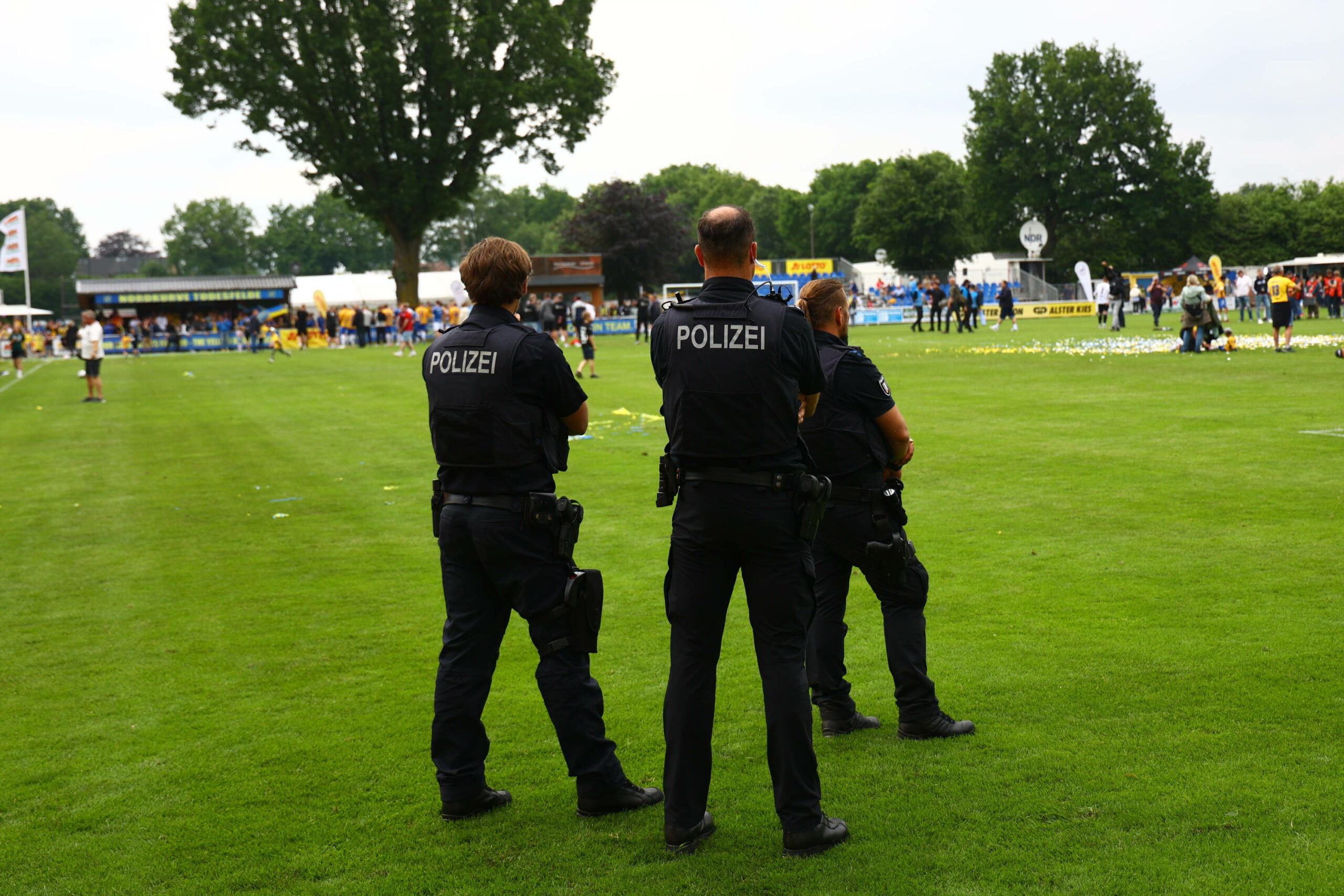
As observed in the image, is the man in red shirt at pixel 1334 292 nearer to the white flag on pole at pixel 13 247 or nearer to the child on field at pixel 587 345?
the child on field at pixel 587 345

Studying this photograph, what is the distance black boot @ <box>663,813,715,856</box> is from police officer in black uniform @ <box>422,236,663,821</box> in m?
0.39

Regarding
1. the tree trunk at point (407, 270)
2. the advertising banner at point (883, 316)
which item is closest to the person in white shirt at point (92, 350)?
the tree trunk at point (407, 270)

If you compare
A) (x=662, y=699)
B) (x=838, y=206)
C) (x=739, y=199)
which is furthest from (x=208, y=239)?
(x=662, y=699)

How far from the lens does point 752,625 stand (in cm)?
390

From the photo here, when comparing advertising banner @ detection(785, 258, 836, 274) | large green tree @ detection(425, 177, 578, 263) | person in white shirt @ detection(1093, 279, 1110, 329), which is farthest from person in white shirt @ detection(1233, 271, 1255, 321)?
large green tree @ detection(425, 177, 578, 263)

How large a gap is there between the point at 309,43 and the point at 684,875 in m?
47.3

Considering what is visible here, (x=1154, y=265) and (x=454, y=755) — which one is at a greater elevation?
(x=1154, y=265)

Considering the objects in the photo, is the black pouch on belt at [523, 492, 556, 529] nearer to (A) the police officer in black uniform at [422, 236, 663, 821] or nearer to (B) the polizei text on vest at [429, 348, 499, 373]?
(A) the police officer in black uniform at [422, 236, 663, 821]

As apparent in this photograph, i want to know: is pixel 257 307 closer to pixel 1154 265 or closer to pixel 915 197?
pixel 915 197

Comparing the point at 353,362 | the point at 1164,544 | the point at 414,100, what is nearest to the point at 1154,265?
the point at 414,100

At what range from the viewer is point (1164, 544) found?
318 inches

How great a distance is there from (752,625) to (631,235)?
8327 cm

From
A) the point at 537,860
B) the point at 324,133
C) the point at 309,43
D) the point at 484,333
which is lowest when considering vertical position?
the point at 537,860

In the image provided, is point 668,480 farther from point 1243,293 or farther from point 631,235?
point 631,235
